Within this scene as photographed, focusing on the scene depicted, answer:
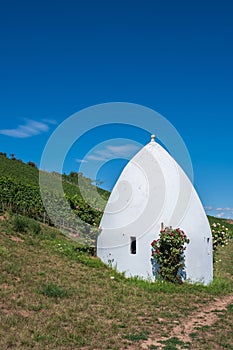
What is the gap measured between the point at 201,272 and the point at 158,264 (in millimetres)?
1760

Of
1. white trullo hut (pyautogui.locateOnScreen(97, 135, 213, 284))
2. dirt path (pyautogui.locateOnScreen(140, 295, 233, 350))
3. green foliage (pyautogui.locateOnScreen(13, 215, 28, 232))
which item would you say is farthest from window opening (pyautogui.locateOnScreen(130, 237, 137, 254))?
green foliage (pyautogui.locateOnScreen(13, 215, 28, 232))

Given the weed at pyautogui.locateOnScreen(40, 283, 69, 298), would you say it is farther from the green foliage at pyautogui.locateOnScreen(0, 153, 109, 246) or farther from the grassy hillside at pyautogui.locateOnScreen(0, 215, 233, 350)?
the green foliage at pyautogui.locateOnScreen(0, 153, 109, 246)

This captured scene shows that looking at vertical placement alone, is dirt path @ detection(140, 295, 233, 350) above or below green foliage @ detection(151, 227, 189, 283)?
below

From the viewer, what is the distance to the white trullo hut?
13.0m

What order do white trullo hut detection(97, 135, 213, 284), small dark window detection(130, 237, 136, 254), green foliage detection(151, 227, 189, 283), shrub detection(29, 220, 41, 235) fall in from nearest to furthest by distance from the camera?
1. green foliage detection(151, 227, 189, 283)
2. white trullo hut detection(97, 135, 213, 284)
3. small dark window detection(130, 237, 136, 254)
4. shrub detection(29, 220, 41, 235)

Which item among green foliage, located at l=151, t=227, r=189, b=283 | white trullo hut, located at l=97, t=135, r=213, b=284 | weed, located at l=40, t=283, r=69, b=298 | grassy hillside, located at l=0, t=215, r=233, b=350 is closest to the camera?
grassy hillside, located at l=0, t=215, r=233, b=350

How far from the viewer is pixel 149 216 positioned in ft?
43.4

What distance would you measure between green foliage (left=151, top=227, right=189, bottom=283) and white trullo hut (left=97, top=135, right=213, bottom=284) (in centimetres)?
36

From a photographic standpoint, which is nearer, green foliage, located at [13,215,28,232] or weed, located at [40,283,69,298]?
weed, located at [40,283,69,298]

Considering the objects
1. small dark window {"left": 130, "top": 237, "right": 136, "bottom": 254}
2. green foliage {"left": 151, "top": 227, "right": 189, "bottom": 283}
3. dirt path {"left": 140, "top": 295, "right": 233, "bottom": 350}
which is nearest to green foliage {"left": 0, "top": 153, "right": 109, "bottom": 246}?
small dark window {"left": 130, "top": 237, "right": 136, "bottom": 254}

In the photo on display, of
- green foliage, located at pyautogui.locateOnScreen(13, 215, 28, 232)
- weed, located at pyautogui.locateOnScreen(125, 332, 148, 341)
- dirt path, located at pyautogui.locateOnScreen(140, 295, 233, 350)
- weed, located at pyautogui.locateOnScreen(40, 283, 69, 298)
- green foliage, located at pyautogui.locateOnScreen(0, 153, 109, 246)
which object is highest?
green foliage, located at pyautogui.locateOnScreen(0, 153, 109, 246)

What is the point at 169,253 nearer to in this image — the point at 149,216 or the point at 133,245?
the point at 149,216

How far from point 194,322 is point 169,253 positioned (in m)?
3.61

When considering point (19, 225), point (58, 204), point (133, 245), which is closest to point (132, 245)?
point (133, 245)
